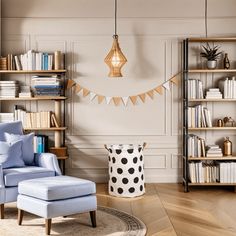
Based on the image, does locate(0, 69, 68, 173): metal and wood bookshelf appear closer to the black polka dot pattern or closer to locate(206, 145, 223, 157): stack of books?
the black polka dot pattern

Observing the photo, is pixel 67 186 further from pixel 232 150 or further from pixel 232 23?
pixel 232 23

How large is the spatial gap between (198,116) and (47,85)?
208 cm

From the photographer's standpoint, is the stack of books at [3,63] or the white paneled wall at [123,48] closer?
the stack of books at [3,63]

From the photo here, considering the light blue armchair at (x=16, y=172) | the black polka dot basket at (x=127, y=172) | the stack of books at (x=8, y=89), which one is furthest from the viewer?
the stack of books at (x=8, y=89)

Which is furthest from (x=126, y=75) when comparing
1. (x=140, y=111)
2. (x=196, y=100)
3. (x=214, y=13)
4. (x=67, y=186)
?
(x=67, y=186)

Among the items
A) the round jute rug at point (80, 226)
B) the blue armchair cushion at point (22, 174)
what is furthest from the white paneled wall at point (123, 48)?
the round jute rug at point (80, 226)

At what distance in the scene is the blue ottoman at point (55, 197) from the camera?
14.1 feet

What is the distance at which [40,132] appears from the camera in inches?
268

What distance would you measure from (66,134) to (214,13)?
2.70m

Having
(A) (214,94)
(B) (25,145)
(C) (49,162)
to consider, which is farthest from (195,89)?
(B) (25,145)

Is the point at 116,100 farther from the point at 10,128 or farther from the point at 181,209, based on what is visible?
the point at 181,209

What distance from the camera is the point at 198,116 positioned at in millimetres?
6402

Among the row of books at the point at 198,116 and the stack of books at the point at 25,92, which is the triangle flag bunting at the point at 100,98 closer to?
the stack of books at the point at 25,92

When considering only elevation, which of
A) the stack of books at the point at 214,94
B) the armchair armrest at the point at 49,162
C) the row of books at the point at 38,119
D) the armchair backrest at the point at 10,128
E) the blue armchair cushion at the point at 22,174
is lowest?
the blue armchair cushion at the point at 22,174
